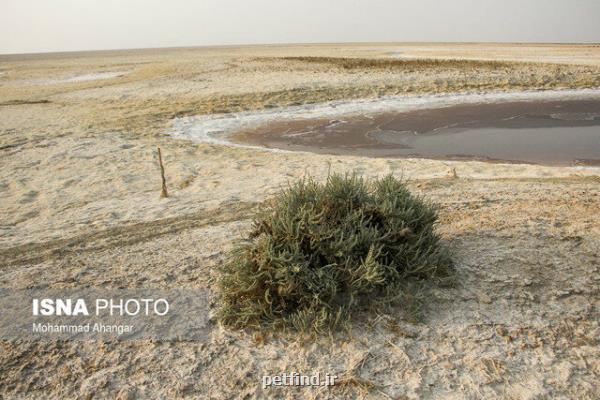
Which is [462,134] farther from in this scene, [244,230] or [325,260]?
[325,260]

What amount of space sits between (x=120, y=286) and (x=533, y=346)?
325 cm

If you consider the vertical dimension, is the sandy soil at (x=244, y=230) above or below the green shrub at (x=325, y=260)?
below

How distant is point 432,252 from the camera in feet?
13.5

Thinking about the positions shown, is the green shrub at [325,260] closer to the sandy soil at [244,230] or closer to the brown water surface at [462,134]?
the sandy soil at [244,230]

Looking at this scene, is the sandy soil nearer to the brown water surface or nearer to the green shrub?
the green shrub

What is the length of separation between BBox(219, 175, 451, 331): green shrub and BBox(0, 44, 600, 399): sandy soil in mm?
174

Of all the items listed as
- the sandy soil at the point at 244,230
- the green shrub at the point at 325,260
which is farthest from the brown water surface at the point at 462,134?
the green shrub at the point at 325,260

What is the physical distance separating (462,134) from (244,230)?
851 centimetres

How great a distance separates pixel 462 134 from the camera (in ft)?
39.9

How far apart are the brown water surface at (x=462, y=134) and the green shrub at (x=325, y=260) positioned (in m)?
6.40

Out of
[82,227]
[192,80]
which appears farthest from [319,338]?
[192,80]

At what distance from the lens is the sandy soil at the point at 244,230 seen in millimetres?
3109

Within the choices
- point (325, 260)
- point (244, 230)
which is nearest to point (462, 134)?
point (244, 230)

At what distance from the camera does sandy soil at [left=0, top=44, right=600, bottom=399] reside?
3109 millimetres
